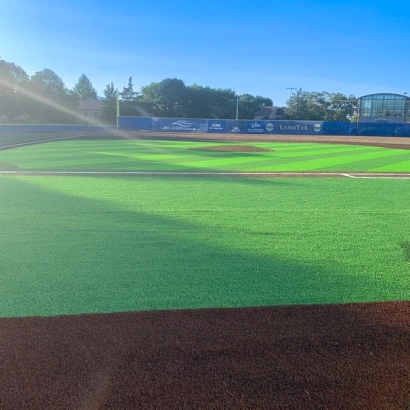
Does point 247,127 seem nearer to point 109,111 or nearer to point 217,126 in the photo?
point 217,126

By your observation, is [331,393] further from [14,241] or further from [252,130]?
[252,130]

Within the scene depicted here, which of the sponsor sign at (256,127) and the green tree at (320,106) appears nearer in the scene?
the sponsor sign at (256,127)

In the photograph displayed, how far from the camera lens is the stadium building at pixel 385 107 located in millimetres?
76062

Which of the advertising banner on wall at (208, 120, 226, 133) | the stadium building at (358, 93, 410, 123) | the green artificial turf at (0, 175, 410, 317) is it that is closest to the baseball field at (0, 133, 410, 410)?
the green artificial turf at (0, 175, 410, 317)

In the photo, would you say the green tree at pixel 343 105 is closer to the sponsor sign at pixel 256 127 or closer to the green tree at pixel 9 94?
the sponsor sign at pixel 256 127

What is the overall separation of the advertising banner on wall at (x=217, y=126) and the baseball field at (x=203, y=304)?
132 ft

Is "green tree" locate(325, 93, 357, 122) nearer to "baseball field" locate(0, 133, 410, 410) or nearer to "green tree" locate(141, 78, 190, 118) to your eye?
"green tree" locate(141, 78, 190, 118)

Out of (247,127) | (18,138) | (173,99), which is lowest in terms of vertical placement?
(18,138)

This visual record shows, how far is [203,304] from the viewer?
4.23 m

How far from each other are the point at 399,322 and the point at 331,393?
1.38 metres

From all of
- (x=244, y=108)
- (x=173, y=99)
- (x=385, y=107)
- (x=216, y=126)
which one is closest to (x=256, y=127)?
(x=216, y=126)

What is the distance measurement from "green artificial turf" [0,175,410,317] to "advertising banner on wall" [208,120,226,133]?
128ft

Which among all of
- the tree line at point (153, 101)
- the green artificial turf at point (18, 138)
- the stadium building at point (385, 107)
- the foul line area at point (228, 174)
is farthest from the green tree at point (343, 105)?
the foul line area at point (228, 174)

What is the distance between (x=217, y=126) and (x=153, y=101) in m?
37.4
